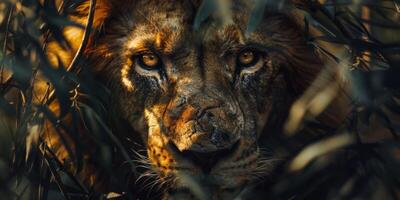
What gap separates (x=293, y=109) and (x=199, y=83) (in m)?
0.39

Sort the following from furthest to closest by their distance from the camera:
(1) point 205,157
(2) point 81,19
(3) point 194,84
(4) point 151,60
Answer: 1. (2) point 81,19
2. (4) point 151,60
3. (3) point 194,84
4. (1) point 205,157

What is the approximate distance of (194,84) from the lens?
159 inches

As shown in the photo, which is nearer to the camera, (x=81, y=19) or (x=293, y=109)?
(x=293, y=109)

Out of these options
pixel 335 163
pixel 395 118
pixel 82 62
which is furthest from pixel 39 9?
pixel 395 118

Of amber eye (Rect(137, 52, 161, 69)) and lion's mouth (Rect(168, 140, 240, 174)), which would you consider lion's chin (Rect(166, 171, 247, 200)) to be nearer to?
lion's mouth (Rect(168, 140, 240, 174))

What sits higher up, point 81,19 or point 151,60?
point 81,19

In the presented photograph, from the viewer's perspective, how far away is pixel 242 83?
13.5 ft

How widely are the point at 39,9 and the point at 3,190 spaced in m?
0.65

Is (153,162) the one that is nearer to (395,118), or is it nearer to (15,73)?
(15,73)

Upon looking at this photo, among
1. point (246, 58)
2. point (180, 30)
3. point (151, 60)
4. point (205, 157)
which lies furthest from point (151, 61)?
point (205, 157)

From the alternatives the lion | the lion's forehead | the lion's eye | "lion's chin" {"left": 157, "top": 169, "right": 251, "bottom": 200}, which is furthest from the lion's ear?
"lion's chin" {"left": 157, "top": 169, "right": 251, "bottom": 200}

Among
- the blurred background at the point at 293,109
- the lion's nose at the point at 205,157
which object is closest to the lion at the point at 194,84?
the lion's nose at the point at 205,157

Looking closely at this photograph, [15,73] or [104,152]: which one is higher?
[15,73]

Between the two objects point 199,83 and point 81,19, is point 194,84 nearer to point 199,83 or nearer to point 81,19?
point 199,83
